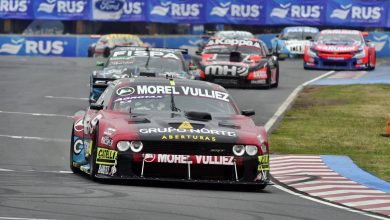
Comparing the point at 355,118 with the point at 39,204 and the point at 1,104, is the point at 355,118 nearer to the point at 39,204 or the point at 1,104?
the point at 1,104

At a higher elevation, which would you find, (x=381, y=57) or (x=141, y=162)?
(x=141, y=162)

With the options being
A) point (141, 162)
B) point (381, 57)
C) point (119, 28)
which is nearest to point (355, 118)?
point (141, 162)

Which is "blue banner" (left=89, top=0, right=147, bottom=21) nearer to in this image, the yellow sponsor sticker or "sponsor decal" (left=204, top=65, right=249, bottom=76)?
"sponsor decal" (left=204, top=65, right=249, bottom=76)

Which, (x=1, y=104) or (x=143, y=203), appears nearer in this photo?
(x=143, y=203)

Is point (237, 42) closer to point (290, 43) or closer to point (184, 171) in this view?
point (290, 43)

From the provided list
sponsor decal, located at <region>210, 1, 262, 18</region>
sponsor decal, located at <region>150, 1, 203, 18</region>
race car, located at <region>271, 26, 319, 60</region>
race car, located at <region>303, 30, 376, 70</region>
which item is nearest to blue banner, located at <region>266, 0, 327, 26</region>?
sponsor decal, located at <region>210, 1, 262, 18</region>

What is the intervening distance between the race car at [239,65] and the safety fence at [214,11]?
1702 centimetres

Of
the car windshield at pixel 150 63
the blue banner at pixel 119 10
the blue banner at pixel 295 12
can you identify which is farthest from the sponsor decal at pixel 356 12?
the car windshield at pixel 150 63

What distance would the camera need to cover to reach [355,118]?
76.0 ft

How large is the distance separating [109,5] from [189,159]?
35997 mm

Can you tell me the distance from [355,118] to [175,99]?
10081mm

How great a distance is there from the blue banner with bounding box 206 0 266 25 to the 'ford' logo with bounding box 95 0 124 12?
12.2ft

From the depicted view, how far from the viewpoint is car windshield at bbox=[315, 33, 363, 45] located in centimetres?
3700

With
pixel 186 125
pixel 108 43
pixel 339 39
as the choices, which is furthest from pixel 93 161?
pixel 108 43
